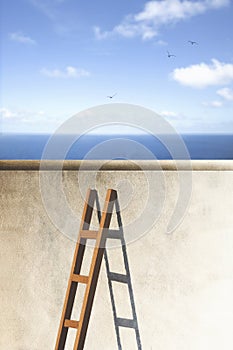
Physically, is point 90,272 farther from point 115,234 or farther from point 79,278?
point 115,234

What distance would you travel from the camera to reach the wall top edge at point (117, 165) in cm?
213

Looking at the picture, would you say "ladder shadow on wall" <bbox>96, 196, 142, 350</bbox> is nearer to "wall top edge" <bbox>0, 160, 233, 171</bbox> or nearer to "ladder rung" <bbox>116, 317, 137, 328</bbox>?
"ladder rung" <bbox>116, 317, 137, 328</bbox>

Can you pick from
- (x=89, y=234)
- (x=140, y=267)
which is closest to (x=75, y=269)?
(x=89, y=234)

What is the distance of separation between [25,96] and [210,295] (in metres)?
18.4

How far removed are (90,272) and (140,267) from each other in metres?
0.25

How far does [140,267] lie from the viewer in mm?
2172

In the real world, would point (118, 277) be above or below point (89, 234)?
below

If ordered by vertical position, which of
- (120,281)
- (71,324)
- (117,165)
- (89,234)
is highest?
(117,165)

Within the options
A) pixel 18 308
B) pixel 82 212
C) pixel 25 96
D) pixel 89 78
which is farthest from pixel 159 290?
pixel 89 78

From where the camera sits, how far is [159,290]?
2.18 m

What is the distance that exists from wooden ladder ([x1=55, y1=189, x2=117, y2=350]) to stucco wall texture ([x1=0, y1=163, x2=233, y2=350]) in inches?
2.8

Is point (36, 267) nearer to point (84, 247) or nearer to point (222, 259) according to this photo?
point (84, 247)

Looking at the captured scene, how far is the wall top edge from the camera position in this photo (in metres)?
2.13

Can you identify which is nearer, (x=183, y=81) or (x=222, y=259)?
(x=222, y=259)
